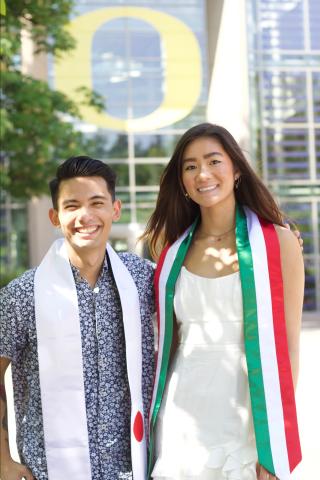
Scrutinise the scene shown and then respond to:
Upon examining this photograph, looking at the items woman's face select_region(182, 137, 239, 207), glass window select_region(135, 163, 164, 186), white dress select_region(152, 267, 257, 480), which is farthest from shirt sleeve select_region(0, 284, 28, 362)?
glass window select_region(135, 163, 164, 186)

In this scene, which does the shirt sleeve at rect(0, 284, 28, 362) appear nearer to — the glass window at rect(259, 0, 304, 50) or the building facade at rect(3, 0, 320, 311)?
the building facade at rect(3, 0, 320, 311)

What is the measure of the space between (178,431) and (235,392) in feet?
0.83

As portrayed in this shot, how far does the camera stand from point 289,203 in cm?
2128

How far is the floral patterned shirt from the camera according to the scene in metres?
2.65

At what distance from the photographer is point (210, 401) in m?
2.78

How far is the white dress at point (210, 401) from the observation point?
2760 mm

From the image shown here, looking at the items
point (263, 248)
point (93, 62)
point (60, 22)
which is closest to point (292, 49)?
point (93, 62)

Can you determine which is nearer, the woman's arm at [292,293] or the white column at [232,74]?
the woman's arm at [292,293]

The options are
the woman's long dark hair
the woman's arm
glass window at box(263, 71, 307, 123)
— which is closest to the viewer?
the woman's arm

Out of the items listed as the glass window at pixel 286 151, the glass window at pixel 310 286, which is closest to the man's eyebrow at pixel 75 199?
the glass window at pixel 310 286

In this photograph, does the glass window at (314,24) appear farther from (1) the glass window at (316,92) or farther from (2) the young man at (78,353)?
(2) the young man at (78,353)

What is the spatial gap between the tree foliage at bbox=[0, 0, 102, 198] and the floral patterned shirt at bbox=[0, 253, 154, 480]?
10.6m

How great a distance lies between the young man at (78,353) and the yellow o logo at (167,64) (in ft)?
66.8

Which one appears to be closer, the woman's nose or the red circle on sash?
the red circle on sash
